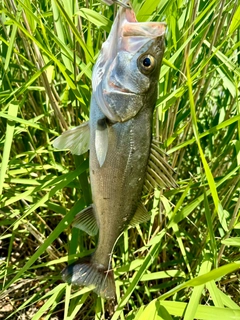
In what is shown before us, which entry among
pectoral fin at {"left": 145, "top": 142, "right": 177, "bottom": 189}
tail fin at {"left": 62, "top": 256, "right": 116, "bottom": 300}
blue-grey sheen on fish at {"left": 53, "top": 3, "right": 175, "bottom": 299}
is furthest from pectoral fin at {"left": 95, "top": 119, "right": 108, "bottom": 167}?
tail fin at {"left": 62, "top": 256, "right": 116, "bottom": 300}

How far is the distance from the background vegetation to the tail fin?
64mm

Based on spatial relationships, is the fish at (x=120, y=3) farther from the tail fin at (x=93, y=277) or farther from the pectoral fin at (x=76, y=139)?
the tail fin at (x=93, y=277)

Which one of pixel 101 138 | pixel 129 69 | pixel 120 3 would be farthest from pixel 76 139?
pixel 120 3

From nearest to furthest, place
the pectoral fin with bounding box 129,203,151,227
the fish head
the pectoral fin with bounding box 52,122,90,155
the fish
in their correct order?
the fish, the fish head, the pectoral fin with bounding box 52,122,90,155, the pectoral fin with bounding box 129,203,151,227

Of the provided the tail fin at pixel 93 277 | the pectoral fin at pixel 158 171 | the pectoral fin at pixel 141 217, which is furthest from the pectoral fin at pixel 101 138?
the tail fin at pixel 93 277

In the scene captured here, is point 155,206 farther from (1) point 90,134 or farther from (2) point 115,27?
(2) point 115,27

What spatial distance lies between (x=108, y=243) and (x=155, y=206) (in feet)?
0.95

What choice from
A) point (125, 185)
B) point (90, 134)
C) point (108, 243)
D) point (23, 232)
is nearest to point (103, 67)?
point (90, 134)

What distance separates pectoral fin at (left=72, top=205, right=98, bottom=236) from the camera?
4.96 ft

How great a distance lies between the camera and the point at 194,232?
207 centimetres

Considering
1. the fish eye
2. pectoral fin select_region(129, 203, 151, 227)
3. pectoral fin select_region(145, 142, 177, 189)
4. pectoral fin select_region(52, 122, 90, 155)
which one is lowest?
pectoral fin select_region(129, 203, 151, 227)

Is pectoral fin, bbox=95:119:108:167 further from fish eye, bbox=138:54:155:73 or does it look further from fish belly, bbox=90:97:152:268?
fish eye, bbox=138:54:155:73

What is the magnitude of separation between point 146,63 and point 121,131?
8.7 inches

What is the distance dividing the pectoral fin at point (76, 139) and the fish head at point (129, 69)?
0.11 m
